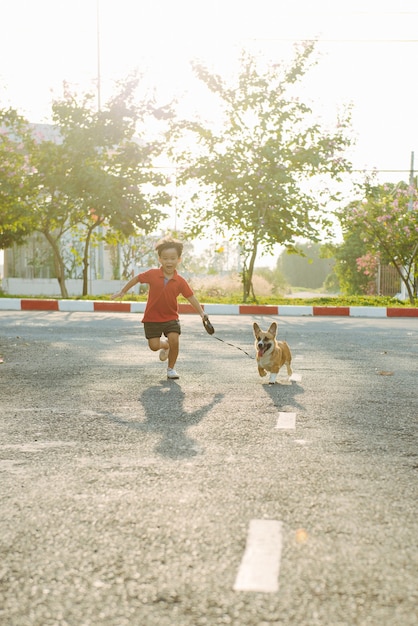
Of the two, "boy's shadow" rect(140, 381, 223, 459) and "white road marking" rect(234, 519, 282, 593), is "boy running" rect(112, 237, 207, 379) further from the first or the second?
"white road marking" rect(234, 519, 282, 593)

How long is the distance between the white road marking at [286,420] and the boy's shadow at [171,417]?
490mm

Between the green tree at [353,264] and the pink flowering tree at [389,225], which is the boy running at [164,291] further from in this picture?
the green tree at [353,264]

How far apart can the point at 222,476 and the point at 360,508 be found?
0.71 m

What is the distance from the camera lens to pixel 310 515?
9.95 feet

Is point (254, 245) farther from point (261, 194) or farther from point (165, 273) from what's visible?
point (165, 273)

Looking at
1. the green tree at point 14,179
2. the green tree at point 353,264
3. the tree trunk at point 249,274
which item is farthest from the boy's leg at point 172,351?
the green tree at point 353,264

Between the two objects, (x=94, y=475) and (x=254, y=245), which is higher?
(x=254, y=245)

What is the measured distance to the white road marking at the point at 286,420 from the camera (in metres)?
4.86

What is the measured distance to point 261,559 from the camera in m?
2.58

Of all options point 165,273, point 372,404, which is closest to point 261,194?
point 165,273

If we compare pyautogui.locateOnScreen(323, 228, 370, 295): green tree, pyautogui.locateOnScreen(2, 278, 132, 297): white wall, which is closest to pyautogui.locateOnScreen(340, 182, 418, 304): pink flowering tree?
pyautogui.locateOnScreen(2, 278, 132, 297): white wall

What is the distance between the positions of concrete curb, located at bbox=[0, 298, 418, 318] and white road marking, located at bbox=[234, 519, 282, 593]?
15.3 m

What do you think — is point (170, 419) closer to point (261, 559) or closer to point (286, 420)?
point (286, 420)

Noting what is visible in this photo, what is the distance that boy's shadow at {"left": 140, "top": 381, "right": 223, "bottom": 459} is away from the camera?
4223mm
